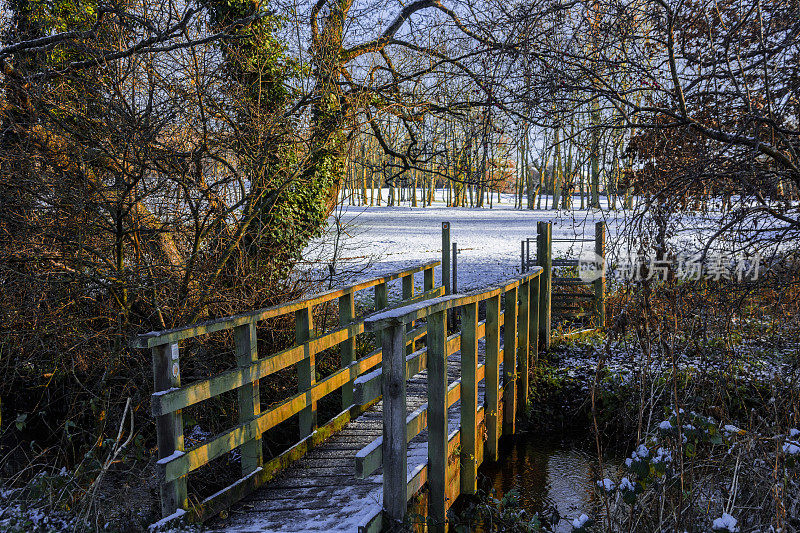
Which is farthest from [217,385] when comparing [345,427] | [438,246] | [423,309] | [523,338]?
[438,246]

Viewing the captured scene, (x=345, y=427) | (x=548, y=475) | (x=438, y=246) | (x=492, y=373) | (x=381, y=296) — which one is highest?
(x=381, y=296)

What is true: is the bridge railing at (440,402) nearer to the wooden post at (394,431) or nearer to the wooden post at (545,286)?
the wooden post at (394,431)

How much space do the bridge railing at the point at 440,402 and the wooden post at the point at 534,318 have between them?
51.2 inches

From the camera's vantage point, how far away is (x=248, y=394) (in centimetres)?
408

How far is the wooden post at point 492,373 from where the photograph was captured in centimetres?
540

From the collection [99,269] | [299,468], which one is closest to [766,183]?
→ [299,468]

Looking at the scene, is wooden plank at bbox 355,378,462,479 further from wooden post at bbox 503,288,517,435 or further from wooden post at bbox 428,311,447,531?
wooden post at bbox 503,288,517,435

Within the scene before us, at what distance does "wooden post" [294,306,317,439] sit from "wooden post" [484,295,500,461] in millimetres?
1601

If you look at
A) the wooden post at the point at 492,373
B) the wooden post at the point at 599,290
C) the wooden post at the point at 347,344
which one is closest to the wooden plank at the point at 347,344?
the wooden post at the point at 347,344

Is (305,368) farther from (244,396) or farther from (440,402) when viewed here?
(440,402)

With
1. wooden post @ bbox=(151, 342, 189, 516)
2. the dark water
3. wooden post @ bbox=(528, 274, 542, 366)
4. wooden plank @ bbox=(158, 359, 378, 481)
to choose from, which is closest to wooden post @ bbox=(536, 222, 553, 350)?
wooden post @ bbox=(528, 274, 542, 366)

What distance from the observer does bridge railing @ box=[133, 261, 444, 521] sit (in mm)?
3465

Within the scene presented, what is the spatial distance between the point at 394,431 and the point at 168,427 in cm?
130

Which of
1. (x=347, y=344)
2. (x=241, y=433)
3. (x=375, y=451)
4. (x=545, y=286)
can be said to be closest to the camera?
(x=375, y=451)
